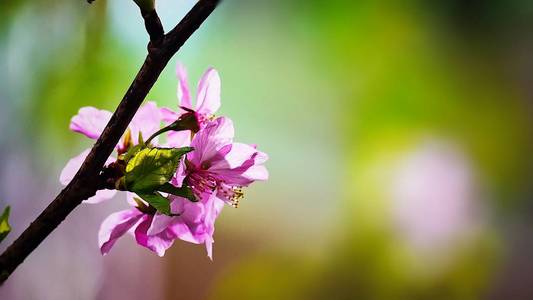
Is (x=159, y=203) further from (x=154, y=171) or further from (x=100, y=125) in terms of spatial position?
(x=100, y=125)

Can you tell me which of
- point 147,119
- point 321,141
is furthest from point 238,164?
point 321,141

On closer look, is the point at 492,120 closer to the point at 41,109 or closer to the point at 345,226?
the point at 345,226

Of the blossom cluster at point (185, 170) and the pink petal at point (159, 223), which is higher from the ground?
the blossom cluster at point (185, 170)

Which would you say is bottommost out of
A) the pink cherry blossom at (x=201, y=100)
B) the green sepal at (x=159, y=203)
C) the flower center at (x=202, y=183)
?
the green sepal at (x=159, y=203)

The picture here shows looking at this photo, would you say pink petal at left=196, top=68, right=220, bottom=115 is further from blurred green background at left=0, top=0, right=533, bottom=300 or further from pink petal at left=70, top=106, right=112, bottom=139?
blurred green background at left=0, top=0, right=533, bottom=300

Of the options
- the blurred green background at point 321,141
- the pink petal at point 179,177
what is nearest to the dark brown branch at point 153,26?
the pink petal at point 179,177

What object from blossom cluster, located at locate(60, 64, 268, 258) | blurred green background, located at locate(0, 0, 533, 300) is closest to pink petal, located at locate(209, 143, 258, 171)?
blossom cluster, located at locate(60, 64, 268, 258)

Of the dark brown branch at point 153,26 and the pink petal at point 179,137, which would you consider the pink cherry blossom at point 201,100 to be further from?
the dark brown branch at point 153,26
